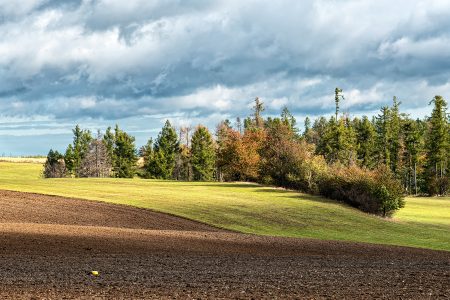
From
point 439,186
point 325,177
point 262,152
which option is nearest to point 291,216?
point 325,177

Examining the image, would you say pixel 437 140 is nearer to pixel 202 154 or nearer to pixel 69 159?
pixel 202 154

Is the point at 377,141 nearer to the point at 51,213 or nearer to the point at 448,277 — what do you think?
the point at 51,213

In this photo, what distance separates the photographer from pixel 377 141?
433ft

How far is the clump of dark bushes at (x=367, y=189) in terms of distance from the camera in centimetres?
5562

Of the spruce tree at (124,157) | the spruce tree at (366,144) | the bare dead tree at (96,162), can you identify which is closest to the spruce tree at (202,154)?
the spruce tree at (124,157)

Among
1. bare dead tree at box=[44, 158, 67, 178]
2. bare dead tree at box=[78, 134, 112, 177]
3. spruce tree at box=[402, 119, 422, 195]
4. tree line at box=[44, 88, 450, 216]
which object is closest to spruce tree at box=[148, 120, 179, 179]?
tree line at box=[44, 88, 450, 216]

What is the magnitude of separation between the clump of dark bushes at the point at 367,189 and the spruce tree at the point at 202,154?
194 feet

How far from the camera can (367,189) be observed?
57.8 meters

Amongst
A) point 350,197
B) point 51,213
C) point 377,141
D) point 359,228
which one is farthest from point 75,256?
point 377,141

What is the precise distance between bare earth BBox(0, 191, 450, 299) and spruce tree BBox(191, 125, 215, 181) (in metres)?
85.3

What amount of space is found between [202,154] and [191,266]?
103 meters

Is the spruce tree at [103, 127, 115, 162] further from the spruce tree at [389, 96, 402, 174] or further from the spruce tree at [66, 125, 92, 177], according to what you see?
the spruce tree at [389, 96, 402, 174]

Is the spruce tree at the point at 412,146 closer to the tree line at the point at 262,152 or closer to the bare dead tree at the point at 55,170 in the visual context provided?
the tree line at the point at 262,152

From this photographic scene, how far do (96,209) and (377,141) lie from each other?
10324cm
